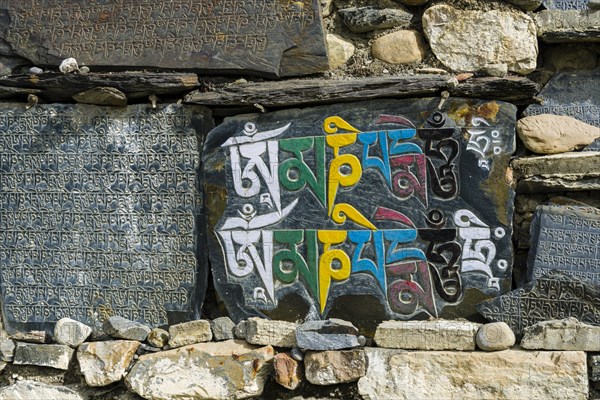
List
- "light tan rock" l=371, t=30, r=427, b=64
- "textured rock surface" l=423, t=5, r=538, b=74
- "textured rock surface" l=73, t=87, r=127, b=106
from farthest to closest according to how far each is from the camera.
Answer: "textured rock surface" l=73, t=87, r=127, b=106
"light tan rock" l=371, t=30, r=427, b=64
"textured rock surface" l=423, t=5, r=538, b=74

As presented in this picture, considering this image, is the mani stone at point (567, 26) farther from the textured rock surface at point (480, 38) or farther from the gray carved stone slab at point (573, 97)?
the gray carved stone slab at point (573, 97)

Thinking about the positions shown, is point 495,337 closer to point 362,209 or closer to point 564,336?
point 564,336

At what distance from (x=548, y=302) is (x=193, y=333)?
1.73 meters

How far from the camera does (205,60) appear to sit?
15.4 feet

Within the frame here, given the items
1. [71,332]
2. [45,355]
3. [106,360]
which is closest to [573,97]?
[106,360]

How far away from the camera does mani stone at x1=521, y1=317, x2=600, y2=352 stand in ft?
13.5

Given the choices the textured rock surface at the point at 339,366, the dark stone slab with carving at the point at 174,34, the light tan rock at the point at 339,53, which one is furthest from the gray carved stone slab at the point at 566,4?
the textured rock surface at the point at 339,366

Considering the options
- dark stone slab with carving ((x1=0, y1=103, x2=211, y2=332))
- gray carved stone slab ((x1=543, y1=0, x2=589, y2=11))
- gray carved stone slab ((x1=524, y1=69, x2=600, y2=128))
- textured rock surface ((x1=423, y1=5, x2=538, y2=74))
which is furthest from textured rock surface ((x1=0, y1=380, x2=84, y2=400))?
gray carved stone slab ((x1=543, y1=0, x2=589, y2=11))

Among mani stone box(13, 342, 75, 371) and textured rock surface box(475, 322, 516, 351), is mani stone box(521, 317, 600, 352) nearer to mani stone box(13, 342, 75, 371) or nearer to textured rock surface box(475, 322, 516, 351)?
textured rock surface box(475, 322, 516, 351)

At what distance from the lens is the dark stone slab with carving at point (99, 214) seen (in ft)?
15.5

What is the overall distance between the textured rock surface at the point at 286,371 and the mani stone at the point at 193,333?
1.35 ft

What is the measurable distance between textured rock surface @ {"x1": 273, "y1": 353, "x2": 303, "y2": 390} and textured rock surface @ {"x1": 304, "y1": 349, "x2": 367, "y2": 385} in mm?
104

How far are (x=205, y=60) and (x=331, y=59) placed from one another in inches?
25.4

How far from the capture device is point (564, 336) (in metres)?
4.16
